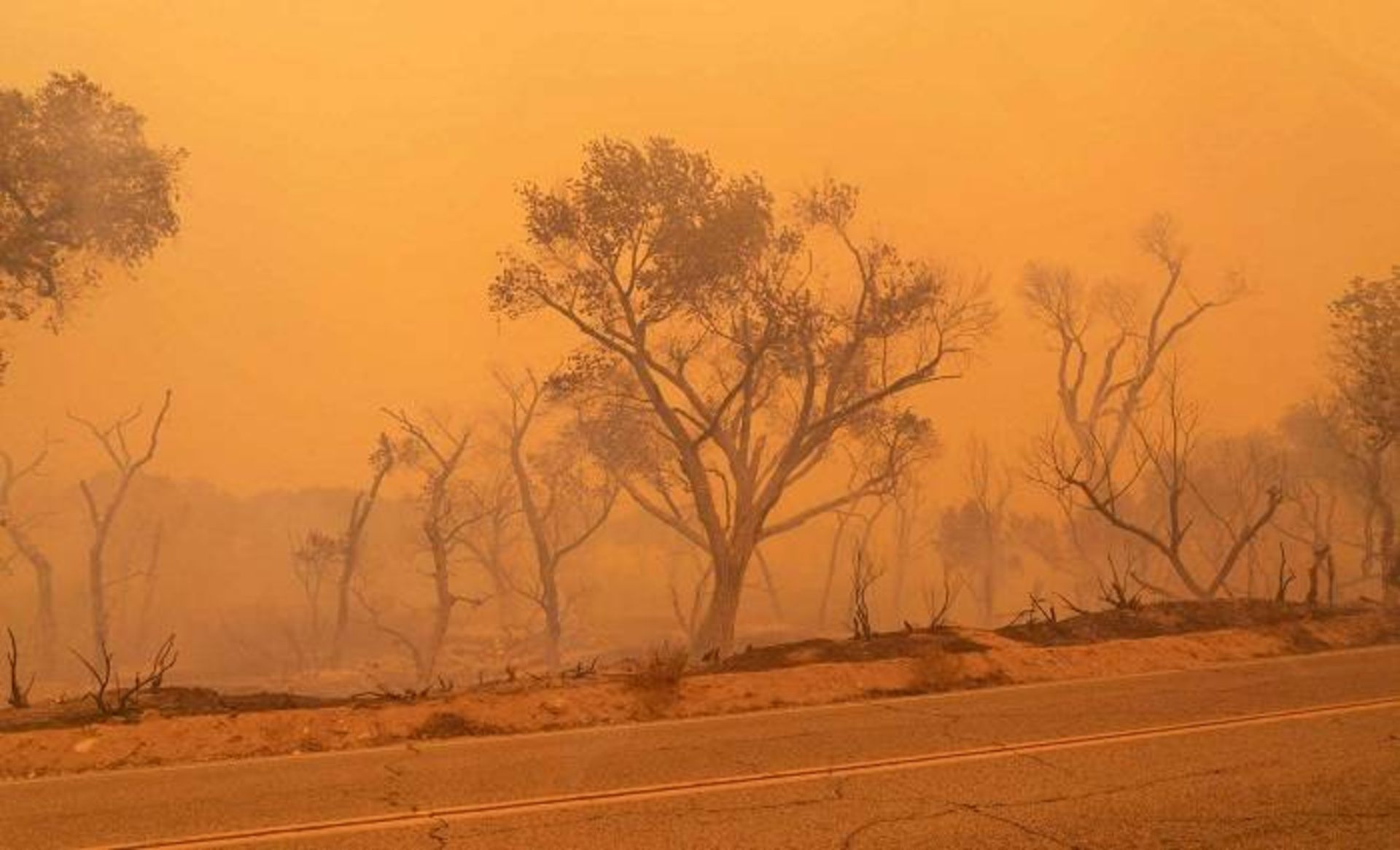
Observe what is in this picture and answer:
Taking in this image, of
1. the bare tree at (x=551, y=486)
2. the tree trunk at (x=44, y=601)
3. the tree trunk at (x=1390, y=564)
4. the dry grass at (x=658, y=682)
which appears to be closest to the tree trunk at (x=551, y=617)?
the bare tree at (x=551, y=486)

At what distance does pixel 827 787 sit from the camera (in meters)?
8.26

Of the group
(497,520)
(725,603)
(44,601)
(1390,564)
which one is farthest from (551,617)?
(1390,564)

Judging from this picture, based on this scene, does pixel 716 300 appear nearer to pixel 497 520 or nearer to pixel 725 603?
pixel 725 603

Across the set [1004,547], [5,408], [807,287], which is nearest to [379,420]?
[5,408]

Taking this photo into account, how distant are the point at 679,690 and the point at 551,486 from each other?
115ft

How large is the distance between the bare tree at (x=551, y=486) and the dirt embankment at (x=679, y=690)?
16.7m

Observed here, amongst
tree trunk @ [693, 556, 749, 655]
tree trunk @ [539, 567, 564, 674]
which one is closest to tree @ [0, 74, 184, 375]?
tree trunk @ [693, 556, 749, 655]

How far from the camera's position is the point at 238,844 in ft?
23.5

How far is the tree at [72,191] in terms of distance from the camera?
850 inches

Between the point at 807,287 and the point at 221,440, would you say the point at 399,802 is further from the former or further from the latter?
the point at 221,440

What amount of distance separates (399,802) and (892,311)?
22.4 metres

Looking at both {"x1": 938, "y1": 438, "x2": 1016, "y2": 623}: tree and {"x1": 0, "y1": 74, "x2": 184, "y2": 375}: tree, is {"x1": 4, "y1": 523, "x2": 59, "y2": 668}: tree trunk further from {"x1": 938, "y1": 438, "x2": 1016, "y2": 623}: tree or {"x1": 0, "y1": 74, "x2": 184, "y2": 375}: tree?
{"x1": 938, "y1": 438, "x2": 1016, "y2": 623}: tree

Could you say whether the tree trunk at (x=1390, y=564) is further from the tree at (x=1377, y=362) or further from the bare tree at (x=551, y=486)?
the bare tree at (x=551, y=486)

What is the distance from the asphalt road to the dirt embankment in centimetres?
85
